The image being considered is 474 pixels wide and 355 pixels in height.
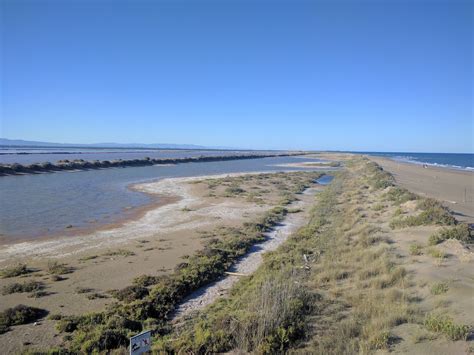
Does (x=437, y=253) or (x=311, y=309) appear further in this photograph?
(x=437, y=253)

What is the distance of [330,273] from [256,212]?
1468 cm

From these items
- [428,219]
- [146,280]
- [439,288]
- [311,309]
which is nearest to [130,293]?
[146,280]

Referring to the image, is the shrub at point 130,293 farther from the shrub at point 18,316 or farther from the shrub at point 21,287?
the shrub at point 21,287

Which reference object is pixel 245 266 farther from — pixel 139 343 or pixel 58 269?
pixel 139 343

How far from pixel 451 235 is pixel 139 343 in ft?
41.8

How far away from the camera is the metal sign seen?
5.87 meters

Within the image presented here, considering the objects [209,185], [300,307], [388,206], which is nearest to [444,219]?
[388,206]

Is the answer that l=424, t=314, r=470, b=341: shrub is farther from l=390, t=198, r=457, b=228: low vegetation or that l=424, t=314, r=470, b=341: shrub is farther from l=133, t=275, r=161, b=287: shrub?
l=390, t=198, r=457, b=228: low vegetation

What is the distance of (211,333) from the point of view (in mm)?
7383

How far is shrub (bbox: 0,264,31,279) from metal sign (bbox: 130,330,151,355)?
27.4 feet

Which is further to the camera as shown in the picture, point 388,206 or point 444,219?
point 388,206

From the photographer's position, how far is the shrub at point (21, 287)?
34.7 feet

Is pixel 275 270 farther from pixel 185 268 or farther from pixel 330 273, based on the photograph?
pixel 185 268

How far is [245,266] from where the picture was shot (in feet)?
44.4
